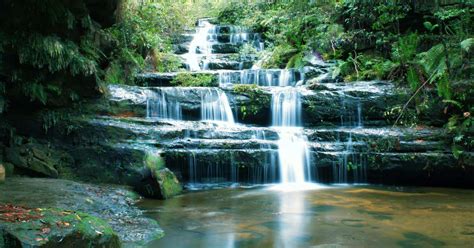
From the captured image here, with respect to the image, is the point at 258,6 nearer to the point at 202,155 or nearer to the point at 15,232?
the point at 202,155

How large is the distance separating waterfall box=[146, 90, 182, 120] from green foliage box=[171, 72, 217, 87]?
169cm

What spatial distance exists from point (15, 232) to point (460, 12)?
11.9 metres

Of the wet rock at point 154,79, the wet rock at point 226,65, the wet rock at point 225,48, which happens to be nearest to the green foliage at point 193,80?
the wet rock at point 154,79

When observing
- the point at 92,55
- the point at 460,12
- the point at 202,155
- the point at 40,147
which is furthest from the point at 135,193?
the point at 460,12

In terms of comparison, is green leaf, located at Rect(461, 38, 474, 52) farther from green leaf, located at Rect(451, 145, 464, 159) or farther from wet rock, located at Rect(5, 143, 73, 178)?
wet rock, located at Rect(5, 143, 73, 178)

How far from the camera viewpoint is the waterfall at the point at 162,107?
33.7 feet

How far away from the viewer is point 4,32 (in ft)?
24.8

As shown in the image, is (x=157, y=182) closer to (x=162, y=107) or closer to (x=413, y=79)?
(x=162, y=107)

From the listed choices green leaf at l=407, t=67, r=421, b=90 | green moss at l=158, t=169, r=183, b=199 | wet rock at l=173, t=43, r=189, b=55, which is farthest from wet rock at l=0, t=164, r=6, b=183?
wet rock at l=173, t=43, r=189, b=55

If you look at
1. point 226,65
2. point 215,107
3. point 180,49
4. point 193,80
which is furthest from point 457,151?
point 180,49

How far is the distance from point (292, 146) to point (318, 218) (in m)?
3.22

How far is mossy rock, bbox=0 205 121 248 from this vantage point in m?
3.15

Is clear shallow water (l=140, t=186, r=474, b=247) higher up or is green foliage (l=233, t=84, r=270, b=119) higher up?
green foliage (l=233, t=84, r=270, b=119)

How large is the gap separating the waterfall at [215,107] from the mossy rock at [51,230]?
7025mm
